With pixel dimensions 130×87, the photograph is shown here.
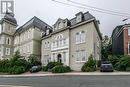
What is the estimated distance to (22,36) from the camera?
208ft

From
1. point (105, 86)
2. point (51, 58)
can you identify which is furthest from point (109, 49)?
point (105, 86)

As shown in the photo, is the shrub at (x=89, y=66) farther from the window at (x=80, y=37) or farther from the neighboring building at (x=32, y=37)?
the neighboring building at (x=32, y=37)

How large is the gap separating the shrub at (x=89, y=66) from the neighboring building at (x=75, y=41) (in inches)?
71.6

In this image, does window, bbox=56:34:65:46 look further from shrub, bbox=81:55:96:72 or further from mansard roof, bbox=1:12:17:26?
mansard roof, bbox=1:12:17:26

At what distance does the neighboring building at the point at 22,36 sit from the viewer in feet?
188

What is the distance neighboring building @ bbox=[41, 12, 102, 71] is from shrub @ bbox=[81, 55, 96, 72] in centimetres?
182

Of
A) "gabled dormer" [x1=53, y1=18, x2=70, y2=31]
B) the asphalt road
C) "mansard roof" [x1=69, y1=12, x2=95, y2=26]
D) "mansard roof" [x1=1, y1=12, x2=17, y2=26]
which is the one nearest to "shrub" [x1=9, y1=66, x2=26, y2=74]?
"gabled dormer" [x1=53, y1=18, x2=70, y2=31]

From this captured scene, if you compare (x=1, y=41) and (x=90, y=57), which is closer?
(x=90, y=57)

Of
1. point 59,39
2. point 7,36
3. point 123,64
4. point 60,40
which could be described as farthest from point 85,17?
point 7,36

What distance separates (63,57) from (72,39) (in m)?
4.05

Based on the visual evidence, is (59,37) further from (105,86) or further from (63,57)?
(105,86)

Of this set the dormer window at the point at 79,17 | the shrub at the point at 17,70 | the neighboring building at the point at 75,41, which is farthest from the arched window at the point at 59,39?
the shrub at the point at 17,70

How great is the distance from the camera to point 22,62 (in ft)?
166

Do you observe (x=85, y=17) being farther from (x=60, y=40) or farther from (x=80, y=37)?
(x=60, y=40)
